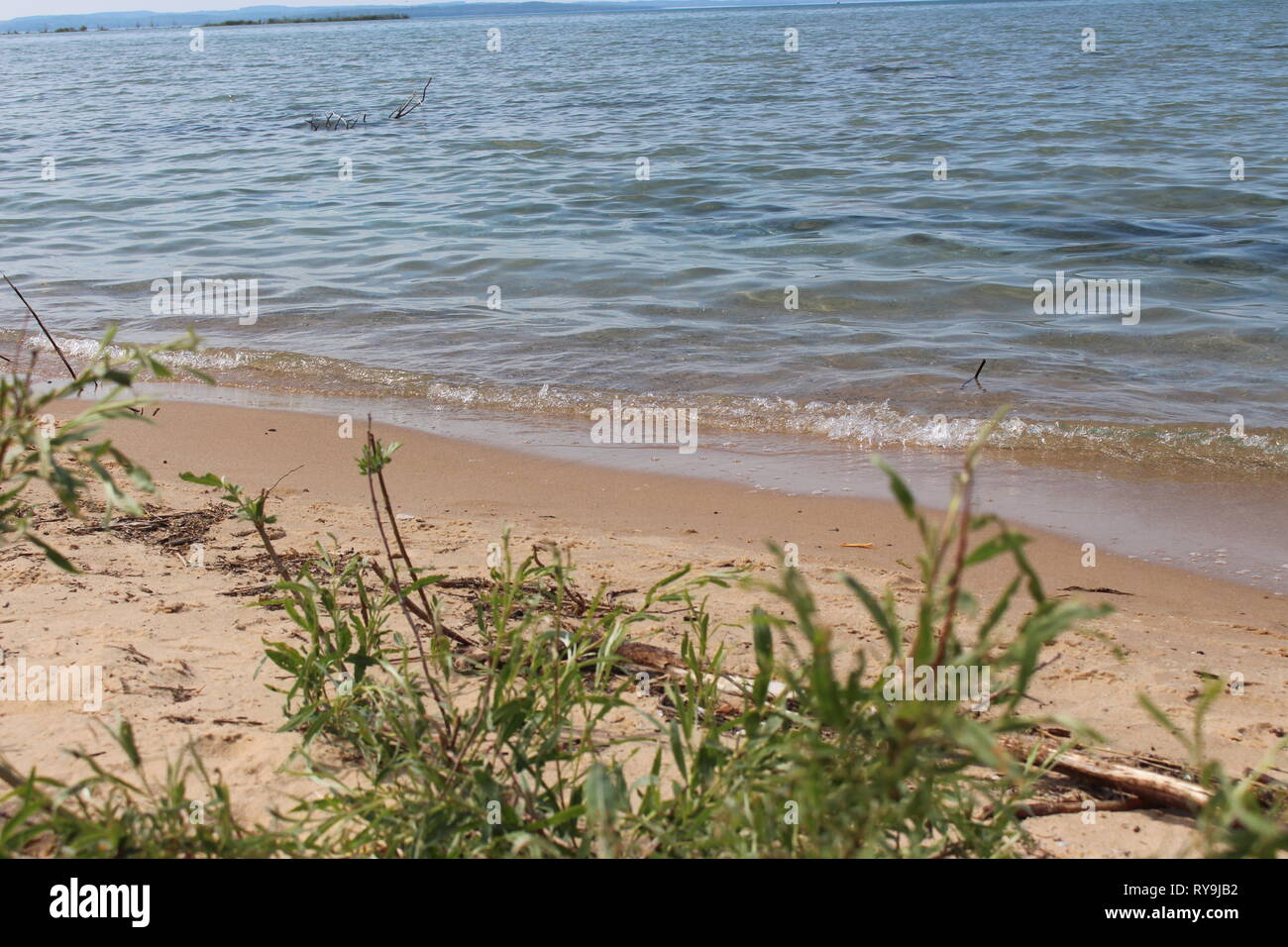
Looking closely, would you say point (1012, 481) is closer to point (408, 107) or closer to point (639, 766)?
point (639, 766)

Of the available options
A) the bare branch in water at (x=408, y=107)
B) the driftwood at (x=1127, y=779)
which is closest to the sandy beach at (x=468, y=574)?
the driftwood at (x=1127, y=779)

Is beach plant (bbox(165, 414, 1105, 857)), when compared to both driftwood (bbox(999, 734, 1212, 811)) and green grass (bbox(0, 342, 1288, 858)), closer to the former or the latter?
green grass (bbox(0, 342, 1288, 858))

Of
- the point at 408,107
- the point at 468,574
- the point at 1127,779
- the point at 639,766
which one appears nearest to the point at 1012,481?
the point at 468,574

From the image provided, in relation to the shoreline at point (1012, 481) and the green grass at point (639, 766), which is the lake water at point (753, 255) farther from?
the green grass at point (639, 766)

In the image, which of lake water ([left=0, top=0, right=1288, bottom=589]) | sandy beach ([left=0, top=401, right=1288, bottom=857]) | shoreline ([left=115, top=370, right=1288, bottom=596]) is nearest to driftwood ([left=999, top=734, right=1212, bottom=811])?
sandy beach ([left=0, top=401, right=1288, bottom=857])

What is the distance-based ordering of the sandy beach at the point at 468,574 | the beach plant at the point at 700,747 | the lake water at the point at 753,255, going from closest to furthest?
the beach plant at the point at 700,747
the sandy beach at the point at 468,574
the lake water at the point at 753,255

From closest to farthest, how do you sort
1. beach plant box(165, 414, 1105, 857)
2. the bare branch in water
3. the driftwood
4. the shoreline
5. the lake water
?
beach plant box(165, 414, 1105, 857)
the driftwood
the shoreline
the lake water
the bare branch in water

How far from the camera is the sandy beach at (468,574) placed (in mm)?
2508

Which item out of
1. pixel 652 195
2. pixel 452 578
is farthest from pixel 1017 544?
pixel 652 195

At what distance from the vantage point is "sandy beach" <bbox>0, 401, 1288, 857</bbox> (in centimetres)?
251

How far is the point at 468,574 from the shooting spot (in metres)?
3.70

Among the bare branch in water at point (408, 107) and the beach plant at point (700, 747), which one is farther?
the bare branch in water at point (408, 107)

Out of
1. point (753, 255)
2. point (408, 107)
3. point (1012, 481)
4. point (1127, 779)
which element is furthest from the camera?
point (408, 107)

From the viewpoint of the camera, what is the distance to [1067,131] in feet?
52.5
